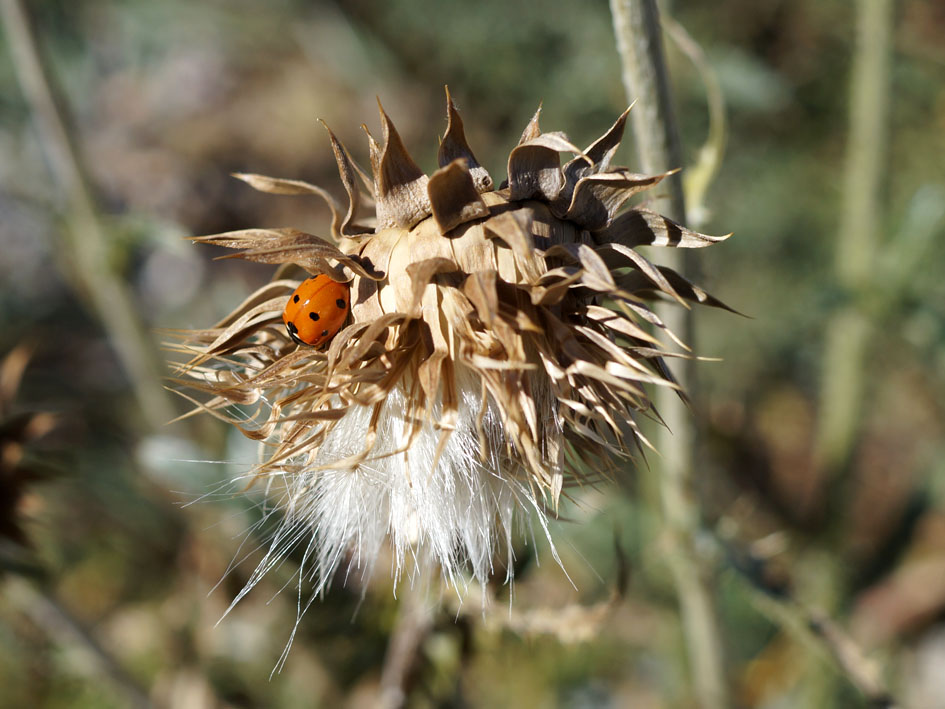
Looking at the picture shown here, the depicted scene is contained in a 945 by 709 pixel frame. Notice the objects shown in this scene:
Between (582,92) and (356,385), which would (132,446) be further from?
(356,385)

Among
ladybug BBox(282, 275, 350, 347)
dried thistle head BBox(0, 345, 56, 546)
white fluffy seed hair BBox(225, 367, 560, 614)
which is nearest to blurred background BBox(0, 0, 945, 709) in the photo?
dried thistle head BBox(0, 345, 56, 546)

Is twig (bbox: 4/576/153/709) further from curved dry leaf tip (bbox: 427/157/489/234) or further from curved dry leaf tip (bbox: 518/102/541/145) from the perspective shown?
curved dry leaf tip (bbox: 518/102/541/145)

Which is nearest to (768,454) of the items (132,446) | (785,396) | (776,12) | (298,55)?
(785,396)

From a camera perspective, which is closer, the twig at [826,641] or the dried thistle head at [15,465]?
the twig at [826,641]

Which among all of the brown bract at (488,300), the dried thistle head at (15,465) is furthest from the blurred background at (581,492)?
the brown bract at (488,300)

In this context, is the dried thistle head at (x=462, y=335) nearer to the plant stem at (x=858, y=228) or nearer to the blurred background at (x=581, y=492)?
the blurred background at (x=581, y=492)
